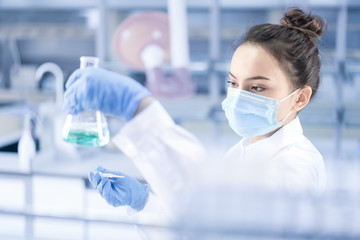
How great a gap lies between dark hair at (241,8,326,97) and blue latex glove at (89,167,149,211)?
29cm

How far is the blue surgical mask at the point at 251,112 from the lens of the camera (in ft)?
2.62

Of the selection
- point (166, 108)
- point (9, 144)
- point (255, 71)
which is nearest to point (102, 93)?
point (255, 71)

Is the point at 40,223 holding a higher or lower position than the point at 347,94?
higher

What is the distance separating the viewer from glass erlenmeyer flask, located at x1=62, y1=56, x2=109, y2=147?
0.84 m

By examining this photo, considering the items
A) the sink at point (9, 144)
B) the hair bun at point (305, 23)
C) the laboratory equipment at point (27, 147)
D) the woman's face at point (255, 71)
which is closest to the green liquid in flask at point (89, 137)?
the woman's face at point (255, 71)

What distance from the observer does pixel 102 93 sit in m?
0.76

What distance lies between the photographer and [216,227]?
37cm

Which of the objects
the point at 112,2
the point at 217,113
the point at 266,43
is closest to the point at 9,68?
the point at 112,2

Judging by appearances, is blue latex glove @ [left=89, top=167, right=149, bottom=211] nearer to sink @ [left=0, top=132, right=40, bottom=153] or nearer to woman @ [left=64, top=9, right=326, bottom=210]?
woman @ [left=64, top=9, right=326, bottom=210]

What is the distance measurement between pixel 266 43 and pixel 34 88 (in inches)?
175

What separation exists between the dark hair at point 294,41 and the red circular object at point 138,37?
57cm

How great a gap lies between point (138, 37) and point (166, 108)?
6.44 feet

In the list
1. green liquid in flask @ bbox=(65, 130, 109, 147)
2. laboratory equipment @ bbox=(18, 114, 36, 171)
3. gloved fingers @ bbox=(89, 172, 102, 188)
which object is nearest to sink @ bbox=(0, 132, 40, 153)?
laboratory equipment @ bbox=(18, 114, 36, 171)

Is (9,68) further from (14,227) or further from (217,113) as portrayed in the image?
(14,227)
